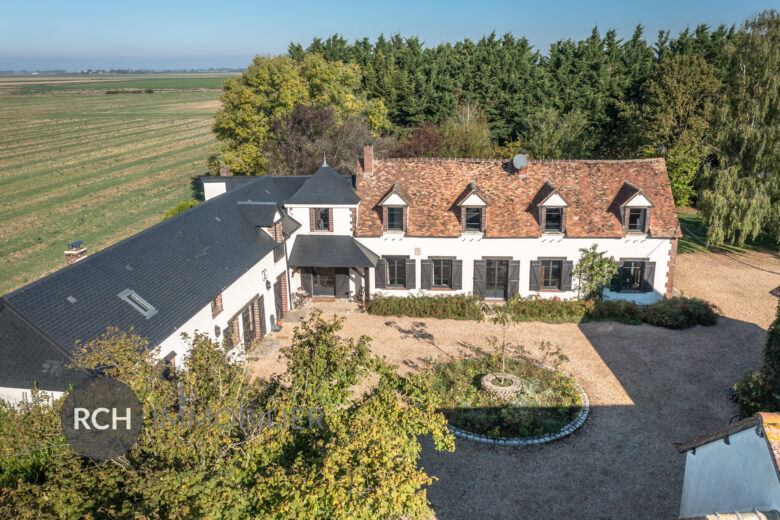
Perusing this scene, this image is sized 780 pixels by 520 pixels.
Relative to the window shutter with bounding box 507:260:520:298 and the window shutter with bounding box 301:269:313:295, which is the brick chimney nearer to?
the window shutter with bounding box 301:269:313:295

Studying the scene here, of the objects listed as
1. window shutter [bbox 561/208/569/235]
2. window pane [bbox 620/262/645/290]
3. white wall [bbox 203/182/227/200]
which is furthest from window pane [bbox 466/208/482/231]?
white wall [bbox 203/182/227/200]

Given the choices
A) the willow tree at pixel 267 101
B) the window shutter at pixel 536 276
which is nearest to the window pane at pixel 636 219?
the window shutter at pixel 536 276

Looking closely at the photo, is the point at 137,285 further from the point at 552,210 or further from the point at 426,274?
the point at 552,210

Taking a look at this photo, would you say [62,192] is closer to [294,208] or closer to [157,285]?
[294,208]

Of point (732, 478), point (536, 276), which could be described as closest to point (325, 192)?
point (536, 276)

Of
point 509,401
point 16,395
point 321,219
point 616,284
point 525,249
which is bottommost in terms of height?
point 509,401

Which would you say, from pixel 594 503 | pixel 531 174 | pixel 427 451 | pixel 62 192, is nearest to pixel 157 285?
pixel 427 451

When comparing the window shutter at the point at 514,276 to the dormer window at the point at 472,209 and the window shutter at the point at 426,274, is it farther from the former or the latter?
the window shutter at the point at 426,274

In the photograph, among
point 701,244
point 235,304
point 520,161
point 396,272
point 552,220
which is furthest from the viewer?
point 701,244
